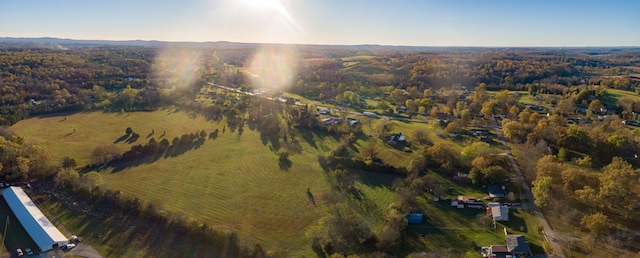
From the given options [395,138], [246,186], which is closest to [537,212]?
[395,138]

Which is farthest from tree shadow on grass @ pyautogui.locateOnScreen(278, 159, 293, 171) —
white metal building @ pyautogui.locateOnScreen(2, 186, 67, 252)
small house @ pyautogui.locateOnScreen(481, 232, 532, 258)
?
small house @ pyautogui.locateOnScreen(481, 232, 532, 258)

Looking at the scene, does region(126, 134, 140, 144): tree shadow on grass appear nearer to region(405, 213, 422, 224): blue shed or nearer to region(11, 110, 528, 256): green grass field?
region(11, 110, 528, 256): green grass field

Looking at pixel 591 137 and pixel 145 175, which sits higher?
pixel 591 137

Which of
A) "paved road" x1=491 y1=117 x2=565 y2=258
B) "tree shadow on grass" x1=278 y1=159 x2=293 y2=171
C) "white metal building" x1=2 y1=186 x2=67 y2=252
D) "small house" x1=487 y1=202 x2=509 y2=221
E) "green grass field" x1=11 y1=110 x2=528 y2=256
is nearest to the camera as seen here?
"paved road" x1=491 y1=117 x2=565 y2=258

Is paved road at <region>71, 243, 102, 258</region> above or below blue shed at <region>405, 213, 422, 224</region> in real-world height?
below

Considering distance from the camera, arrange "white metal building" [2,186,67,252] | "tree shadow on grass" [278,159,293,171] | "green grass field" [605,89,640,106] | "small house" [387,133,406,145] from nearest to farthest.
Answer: "white metal building" [2,186,67,252] < "tree shadow on grass" [278,159,293,171] < "small house" [387,133,406,145] < "green grass field" [605,89,640,106]

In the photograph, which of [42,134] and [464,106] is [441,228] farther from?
[42,134]

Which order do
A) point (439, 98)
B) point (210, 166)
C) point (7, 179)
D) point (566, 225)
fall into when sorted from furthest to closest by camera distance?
point (439, 98), point (210, 166), point (7, 179), point (566, 225)

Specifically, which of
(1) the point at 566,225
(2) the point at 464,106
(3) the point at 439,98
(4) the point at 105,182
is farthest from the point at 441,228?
(3) the point at 439,98
